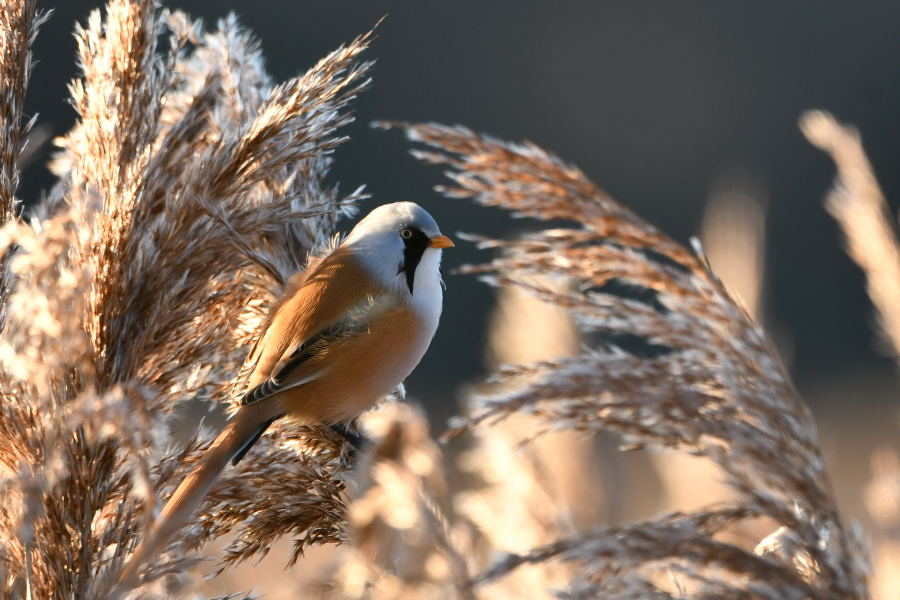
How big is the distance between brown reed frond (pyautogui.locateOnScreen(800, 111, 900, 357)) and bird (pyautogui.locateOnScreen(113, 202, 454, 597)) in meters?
0.82

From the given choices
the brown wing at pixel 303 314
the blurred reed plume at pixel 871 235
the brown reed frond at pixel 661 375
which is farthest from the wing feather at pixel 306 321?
the blurred reed plume at pixel 871 235

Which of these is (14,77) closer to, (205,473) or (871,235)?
(205,473)

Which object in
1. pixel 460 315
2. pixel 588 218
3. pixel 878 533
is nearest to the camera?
pixel 878 533

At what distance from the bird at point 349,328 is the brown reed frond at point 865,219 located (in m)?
0.82

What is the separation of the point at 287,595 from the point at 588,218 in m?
0.46

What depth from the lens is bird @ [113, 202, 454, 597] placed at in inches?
67.9

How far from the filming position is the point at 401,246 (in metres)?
2.03

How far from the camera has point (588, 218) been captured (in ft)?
3.43

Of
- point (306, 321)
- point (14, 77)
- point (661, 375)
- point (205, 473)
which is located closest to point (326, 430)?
point (306, 321)

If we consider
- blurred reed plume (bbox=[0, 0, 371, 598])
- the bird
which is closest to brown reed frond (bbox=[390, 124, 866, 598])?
blurred reed plume (bbox=[0, 0, 371, 598])

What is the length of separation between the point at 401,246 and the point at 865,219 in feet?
3.37

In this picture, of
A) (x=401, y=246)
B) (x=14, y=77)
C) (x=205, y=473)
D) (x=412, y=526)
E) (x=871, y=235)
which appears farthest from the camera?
(x=401, y=246)

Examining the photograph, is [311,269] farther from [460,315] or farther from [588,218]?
[460,315]

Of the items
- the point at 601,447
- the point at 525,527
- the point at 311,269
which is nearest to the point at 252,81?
the point at 311,269
